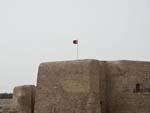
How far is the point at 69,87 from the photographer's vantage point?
14.2 m

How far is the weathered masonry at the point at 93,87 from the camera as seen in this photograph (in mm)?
13898

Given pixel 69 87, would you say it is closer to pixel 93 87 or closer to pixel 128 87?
pixel 93 87

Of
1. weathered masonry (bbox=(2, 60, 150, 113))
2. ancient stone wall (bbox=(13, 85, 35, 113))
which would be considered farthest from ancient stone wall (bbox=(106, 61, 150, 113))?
ancient stone wall (bbox=(13, 85, 35, 113))

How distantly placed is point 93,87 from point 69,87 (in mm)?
997

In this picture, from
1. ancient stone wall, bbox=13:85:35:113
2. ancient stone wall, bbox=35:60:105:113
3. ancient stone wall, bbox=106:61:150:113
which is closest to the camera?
ancient stone wall, bbox=35:60:105:113

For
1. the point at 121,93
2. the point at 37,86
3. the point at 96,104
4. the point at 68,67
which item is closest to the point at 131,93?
the point at 121,93

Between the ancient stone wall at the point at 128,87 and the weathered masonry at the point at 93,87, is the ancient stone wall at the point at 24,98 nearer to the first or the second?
the weathered masonry at the point at 93,87

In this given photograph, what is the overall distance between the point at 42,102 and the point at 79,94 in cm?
181

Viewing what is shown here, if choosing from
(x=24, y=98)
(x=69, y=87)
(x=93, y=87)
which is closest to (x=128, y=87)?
(x=93, y=87)

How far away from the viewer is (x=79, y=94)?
45.6 feet

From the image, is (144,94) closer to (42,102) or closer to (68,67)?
(68,67)

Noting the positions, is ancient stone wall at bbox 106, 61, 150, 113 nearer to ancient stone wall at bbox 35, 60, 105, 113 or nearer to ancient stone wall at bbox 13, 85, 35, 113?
ancient stone wall at bbox 35, 60, 105, 113

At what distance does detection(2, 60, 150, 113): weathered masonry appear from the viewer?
1390cm

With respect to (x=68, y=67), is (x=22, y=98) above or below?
below
